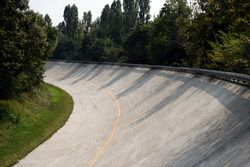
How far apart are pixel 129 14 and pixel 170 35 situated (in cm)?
6482

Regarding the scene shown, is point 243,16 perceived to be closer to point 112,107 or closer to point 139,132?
point 139,132

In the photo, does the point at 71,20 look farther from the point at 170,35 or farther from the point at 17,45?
the point at 17,45

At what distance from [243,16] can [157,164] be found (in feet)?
24.0

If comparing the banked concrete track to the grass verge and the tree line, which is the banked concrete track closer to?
the grass verge

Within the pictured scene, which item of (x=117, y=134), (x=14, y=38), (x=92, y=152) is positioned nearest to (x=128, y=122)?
(x=117, y=134)

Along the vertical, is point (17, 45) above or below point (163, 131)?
above

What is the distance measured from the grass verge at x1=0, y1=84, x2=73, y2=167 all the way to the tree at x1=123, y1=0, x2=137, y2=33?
96.6 metres

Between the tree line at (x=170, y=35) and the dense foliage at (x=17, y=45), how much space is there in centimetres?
1253

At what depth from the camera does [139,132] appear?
22.9 metres

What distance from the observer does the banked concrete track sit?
48.8ft

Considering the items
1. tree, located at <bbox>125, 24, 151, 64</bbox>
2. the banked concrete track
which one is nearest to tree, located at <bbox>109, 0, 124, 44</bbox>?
tree, located at <bbox>125, 24, 151, 64</bbox>

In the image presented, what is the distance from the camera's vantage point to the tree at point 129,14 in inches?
5192

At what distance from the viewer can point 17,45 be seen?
30859 millimetres

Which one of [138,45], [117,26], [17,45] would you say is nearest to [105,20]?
[117,26]
